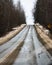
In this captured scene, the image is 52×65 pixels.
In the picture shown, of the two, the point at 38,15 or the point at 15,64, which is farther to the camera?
the point at 38,15

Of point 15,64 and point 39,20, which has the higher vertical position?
point 15,64

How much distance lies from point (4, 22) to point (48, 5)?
1071 inches

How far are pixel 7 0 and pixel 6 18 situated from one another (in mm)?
8759

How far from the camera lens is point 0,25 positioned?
56.5 meters

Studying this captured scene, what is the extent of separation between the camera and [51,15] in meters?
81.1

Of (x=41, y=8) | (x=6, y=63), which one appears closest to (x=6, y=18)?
(x=41, y=8)

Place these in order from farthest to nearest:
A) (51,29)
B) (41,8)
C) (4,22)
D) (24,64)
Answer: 1. (41,8)
2. (4,22)
3. (51,29)
4. (24,64)

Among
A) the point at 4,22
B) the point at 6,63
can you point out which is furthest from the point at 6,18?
the point at 6,63

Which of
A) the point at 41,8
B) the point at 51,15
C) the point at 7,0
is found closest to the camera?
the point at 7,0

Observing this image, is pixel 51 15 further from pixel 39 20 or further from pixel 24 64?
pixel 24 64

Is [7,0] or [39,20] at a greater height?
[7,0]

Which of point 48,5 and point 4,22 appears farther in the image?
point 48,5

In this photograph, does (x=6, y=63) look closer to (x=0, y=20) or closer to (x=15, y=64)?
(x=15, y=64)

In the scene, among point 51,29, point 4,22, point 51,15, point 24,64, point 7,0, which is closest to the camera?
point 24,64
